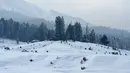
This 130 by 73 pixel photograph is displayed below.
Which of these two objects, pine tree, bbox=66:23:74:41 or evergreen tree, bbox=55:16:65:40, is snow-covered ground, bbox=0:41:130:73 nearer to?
evergreen tree, bbox=55:16:65:40

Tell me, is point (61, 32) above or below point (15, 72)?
above

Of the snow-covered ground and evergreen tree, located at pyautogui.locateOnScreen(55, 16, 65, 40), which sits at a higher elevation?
evergreen tree, located at pyautogui.locateOnScreen(55, 16, 65, 40)

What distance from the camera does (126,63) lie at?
69.1 ft

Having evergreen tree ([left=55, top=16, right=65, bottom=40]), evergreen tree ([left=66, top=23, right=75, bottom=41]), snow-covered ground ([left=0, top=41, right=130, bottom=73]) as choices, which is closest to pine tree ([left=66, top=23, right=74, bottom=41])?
evergreen tree ([left=66, top=23, right=75, bottom=41])

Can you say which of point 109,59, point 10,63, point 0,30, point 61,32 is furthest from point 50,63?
point 0,30

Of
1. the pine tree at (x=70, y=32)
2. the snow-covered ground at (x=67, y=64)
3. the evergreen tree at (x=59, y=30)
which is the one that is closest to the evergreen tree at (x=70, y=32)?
the pine tree at (x=70, y=32)

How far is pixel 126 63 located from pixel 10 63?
1128cm

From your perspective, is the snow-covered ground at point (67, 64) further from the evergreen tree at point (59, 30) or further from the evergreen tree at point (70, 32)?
the evergreen tree at point (70, 32)

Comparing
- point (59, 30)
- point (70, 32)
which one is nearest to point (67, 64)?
point (59, 30)

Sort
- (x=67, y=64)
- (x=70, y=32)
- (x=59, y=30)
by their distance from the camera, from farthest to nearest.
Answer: (x=70, y=32) < (x=59, y=30) < (x=67, y=64)

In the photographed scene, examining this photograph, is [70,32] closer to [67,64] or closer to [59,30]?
[59,30]

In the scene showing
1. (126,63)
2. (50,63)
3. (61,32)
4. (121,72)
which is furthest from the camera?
(61,32)

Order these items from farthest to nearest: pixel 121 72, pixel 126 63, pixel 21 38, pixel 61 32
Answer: pixel 21 38
pixel 61 32
pixel 126 63
pixel 121 72

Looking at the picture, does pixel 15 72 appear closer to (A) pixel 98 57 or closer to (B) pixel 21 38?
(A) pixel 98 57
